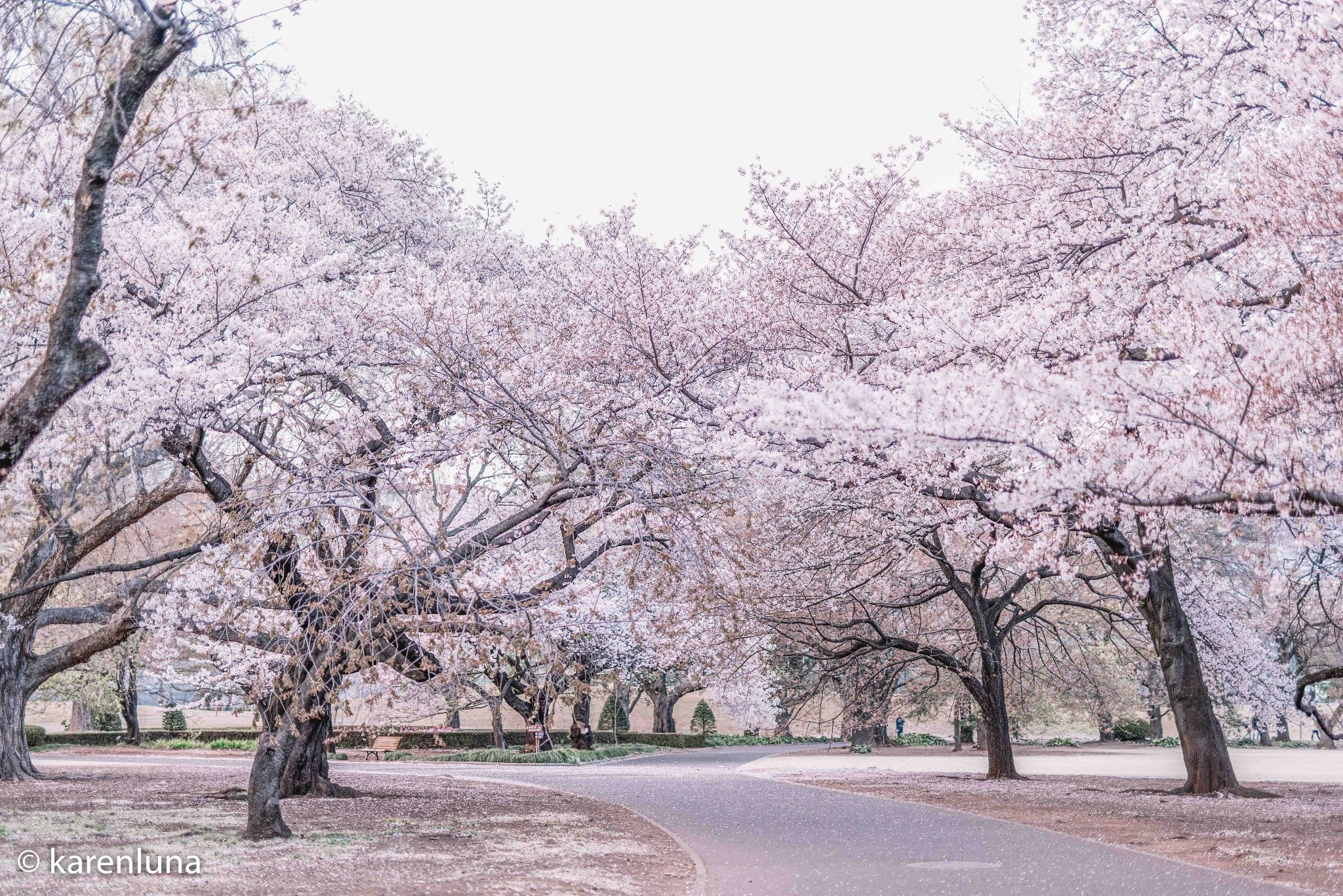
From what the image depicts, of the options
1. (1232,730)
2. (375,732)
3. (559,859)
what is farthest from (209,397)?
(1232,730)

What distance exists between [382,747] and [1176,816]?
24543 millimetres

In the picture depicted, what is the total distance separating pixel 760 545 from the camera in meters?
16.2

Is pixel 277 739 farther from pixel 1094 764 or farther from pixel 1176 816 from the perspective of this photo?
pixel 1094 764

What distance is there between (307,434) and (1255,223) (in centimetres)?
1102

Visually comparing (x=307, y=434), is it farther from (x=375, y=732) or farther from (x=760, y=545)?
(x=375, y=732)

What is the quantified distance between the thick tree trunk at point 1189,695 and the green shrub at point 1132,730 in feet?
106

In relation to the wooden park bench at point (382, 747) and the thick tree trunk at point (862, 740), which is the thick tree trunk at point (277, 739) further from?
the thick tree trunk at point (862, 740)

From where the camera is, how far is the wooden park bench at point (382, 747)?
101ft

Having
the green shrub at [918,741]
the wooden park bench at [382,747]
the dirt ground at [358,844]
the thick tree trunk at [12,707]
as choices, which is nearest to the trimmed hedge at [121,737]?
the wooden park bench at [382,747]

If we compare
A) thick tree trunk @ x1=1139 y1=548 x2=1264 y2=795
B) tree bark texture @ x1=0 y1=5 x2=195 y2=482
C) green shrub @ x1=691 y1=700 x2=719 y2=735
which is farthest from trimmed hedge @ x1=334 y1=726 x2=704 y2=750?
tree bark texture @ x1=0 y1=5 x2=195 y2=482

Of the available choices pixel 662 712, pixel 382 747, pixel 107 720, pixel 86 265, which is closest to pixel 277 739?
pixel 86 265

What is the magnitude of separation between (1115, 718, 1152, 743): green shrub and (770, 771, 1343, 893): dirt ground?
27.6 metres

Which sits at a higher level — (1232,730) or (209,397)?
(209,397)

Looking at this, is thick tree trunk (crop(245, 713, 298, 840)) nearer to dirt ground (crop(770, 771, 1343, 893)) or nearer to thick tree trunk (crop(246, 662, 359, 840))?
thick tree trunk (crop(246, 662, 359, 840))
